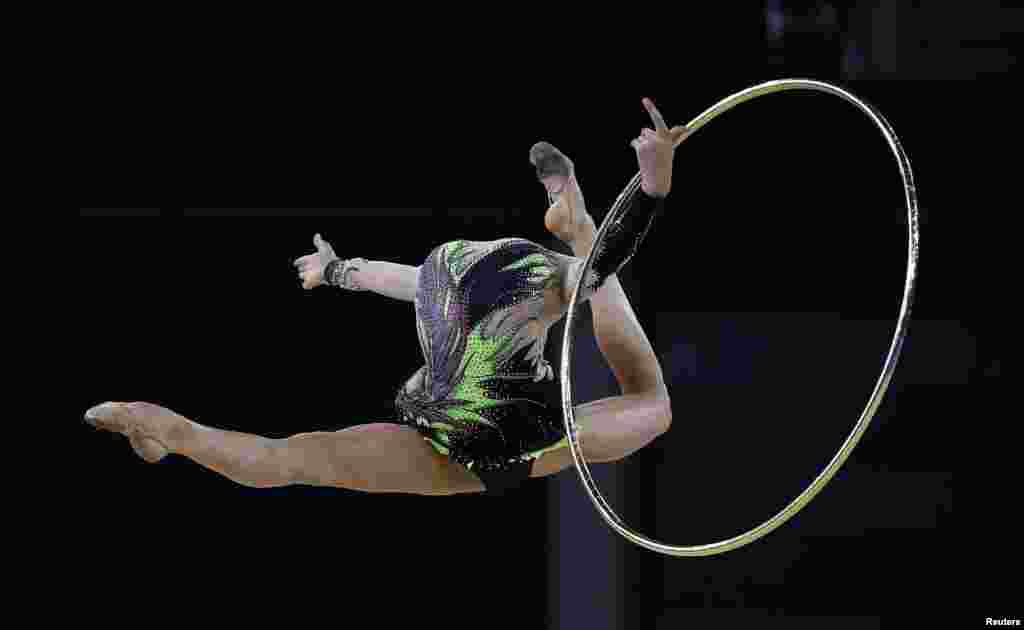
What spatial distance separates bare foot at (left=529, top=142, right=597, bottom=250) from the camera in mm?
4324

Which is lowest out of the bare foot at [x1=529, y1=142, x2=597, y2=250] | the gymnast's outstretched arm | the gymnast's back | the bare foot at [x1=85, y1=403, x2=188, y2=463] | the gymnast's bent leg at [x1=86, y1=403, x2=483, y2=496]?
the gymnast's bent leg at [x1=86, y1=403, x2=483, y2=496]

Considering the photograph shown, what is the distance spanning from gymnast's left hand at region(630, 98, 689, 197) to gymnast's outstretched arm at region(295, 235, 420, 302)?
2.69 ft

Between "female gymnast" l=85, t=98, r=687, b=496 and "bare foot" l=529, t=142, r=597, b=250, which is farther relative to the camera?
"bare foot" l=529, t=142, r=597, b=250

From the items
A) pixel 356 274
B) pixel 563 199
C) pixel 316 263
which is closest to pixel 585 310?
pixel 563 199

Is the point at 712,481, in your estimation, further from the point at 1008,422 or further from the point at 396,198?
the point at 396,198

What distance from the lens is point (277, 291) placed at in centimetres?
482

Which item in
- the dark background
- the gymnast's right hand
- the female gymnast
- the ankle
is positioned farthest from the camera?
the dark background

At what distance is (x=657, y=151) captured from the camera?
379 centimetres

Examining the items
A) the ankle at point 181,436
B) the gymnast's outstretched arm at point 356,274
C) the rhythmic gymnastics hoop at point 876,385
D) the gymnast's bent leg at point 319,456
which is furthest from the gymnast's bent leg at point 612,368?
the ankle at point 181,436

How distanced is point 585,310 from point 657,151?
95 cm

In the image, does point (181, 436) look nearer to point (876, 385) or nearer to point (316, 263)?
point (316, 263)

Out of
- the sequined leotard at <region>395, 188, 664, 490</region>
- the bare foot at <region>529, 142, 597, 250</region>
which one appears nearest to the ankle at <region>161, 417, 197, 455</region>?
the sequined leotard at <region>395, 188, 664, 490</region>

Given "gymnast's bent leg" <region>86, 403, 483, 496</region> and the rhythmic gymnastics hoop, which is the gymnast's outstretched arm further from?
the rhythmic gymnastics hoop

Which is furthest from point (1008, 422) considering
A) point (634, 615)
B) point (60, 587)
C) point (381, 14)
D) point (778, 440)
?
point (60, 587)
